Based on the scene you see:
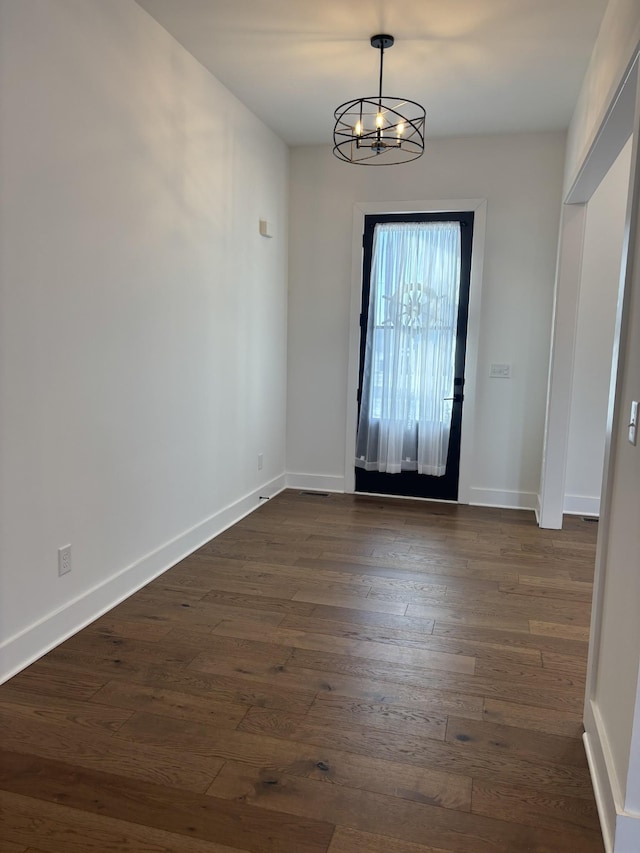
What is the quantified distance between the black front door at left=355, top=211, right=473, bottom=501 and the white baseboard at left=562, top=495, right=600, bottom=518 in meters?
0.84

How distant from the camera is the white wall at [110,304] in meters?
2.32

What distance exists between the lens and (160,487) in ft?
11.1

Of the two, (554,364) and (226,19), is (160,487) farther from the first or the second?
(554,364)

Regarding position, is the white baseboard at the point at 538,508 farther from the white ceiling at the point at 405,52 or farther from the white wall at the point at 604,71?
the white ceiling at the point at 405,52

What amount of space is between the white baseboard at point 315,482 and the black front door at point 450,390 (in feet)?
0.54

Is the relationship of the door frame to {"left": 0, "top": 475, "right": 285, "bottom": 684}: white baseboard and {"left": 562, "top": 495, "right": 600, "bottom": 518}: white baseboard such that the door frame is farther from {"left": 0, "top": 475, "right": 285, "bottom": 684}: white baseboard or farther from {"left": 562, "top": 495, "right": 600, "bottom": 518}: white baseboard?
{"left": 0, "top": 475, "right": 285, "bottom": 684}: white baseboard

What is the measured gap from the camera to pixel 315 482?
5.36 metres

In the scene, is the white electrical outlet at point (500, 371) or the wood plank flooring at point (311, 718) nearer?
the wood plank flooring at point (311, 718)

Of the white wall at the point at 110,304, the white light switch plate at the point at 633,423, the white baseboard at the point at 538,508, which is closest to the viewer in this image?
the white light switch plate at the point at 633,423

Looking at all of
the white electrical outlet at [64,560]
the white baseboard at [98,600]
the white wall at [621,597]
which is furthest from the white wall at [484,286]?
the white electrical outlet at [64,560]

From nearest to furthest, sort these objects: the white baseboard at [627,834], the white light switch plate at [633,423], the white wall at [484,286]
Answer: the white baseboard at [627,834]
the white light switch plate at [633,423]
the white wall at [484,286]

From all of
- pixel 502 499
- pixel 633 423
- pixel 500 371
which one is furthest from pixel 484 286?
pixel 633 423

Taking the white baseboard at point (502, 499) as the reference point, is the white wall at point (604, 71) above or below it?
above

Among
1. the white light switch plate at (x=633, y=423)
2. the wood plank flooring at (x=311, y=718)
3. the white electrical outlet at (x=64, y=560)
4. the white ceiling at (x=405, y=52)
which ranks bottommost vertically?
the wood plank flooring at (x=311, y=718)
